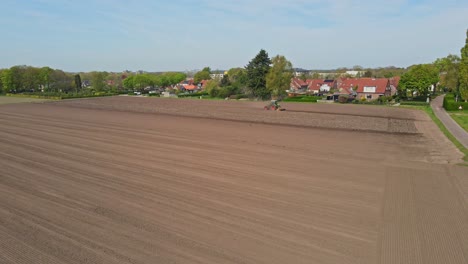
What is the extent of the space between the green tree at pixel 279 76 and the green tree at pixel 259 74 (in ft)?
9.78

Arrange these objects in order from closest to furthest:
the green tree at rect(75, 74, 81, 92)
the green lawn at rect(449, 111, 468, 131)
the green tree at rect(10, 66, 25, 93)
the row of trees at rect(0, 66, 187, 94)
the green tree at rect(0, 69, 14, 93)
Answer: the green lawn at rect(449, 111, 468, 131) → the green tree at rect(0, 69, 14, 93) → the green tree at rect(10, 66, 25, 93) → the row of trees at rect(0, 66, 187, 94) → the green tree at rect(75, 74, 81, 92)

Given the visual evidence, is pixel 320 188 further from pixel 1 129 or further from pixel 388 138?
pixel 1 129

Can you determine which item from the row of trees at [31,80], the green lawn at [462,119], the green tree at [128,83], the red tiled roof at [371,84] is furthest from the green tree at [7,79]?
the green lawn at [462,119]

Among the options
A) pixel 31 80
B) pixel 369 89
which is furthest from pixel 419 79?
pixel 31 80

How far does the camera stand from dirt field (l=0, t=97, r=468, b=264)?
9.29m

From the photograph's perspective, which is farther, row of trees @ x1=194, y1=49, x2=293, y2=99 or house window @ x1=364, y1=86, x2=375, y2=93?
house window @ x1=364, y1=86, x2=375, y2=93

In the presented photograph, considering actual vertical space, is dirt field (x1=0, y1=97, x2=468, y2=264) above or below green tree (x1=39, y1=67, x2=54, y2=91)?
below

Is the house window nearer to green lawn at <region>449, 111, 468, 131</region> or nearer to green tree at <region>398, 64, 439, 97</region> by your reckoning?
green tree at <region>398, 64, 439, 97</region>

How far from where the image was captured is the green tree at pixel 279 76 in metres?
63.7

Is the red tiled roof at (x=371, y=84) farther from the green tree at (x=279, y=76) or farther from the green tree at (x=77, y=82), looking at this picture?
the green tree at (x=77, y=82)

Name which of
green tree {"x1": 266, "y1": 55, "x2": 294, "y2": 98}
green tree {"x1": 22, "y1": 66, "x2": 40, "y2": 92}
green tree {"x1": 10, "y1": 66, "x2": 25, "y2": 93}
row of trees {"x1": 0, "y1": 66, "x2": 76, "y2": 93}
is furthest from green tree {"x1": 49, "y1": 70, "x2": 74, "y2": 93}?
green tree {"x1": 266, "y1": 55, "x2": 294, "y2": 98}

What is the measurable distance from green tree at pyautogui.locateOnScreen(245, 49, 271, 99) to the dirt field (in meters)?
43.5

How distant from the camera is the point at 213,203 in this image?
41.5ft

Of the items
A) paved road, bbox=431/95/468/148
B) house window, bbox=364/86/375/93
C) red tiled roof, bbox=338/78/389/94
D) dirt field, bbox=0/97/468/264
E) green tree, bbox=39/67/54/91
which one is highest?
green tree, bbox=39/67/54/91
